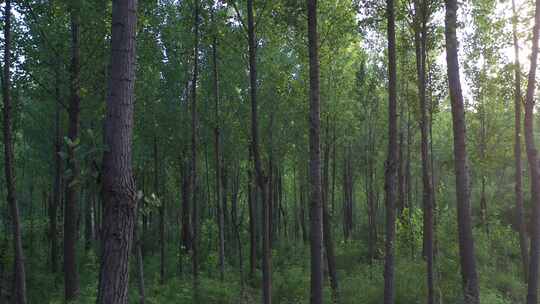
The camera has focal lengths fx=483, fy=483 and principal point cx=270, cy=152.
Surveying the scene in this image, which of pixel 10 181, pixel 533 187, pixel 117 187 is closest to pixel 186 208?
pixel 10 181

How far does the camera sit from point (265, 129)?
21.3 m

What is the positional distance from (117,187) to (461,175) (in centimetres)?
743

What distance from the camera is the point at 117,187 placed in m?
3.82

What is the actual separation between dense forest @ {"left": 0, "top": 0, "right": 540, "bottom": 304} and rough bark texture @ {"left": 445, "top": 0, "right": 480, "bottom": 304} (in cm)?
3

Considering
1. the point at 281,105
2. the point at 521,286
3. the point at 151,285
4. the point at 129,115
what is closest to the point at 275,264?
the point at 151,285

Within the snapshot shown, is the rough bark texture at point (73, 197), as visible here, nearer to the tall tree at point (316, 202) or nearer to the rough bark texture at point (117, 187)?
the tall tree at point (316, 202)

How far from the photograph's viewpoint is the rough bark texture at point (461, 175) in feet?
30.3

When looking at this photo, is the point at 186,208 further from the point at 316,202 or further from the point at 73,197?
A: the point at 316,202

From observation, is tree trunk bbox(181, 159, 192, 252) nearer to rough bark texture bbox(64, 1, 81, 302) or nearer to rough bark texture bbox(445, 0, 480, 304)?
rough bark texture bbox(64, 1, 81, 302)

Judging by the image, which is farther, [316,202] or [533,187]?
[533,187]

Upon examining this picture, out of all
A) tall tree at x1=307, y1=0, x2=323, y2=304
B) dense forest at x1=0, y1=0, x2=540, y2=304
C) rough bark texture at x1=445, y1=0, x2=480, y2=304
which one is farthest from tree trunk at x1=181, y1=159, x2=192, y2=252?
rough bark texture at x1=445, y1=0, x2=480, y2=304

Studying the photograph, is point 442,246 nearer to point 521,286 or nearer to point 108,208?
point 521,286

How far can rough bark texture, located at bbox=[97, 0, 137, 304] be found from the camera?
3.82 meters

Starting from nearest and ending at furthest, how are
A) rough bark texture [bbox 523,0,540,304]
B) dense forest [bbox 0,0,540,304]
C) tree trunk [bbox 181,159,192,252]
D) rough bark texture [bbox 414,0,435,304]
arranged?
dense forest [bbox 0,0,540,304]
rough bark texture [bbox 523,0,540,304]
rough bark texture [bbox 414,0,435,304]
tree trunk [bbox 181,159,192,252]
